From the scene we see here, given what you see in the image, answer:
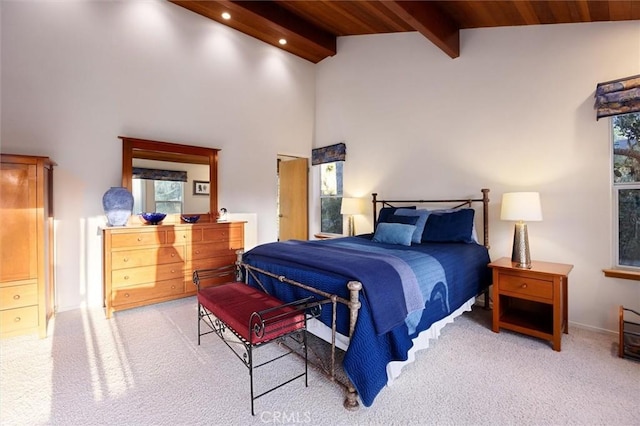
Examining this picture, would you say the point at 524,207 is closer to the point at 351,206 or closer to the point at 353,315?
the point at 353,315

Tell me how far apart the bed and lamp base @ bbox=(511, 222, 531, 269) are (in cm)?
33

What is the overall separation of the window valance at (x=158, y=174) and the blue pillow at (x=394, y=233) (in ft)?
8.85

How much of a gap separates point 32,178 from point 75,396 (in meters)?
1.90

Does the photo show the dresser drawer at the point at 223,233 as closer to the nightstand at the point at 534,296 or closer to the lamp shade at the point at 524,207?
the nightstand at the point at 534,296

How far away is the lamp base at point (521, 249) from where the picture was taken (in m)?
2.73

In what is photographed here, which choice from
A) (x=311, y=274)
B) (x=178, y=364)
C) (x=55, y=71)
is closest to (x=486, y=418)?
(x=311, y=274)

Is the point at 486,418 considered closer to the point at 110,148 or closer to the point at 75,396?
the point at 75,396

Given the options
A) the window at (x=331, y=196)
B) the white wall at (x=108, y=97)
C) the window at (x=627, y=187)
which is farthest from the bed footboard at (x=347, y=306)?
the window at (x=331, y=196)

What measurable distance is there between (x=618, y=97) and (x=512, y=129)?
83cm

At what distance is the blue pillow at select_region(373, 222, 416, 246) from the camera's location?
3.14 m

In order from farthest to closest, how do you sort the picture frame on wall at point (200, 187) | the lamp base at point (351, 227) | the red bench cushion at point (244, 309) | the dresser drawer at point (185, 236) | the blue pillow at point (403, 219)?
the lamp base at point (351, 227) → the picture frame on wall at point (200, 187) → the dresser drawer at point (185, 236) → the blue pillow at point (403, 219) → the red bench cushion at point (244, 309)

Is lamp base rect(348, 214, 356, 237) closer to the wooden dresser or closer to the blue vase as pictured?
the wooden dresser

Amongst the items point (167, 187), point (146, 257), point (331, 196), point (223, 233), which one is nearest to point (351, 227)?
point (331, 196)

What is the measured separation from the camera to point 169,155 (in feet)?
13.2
